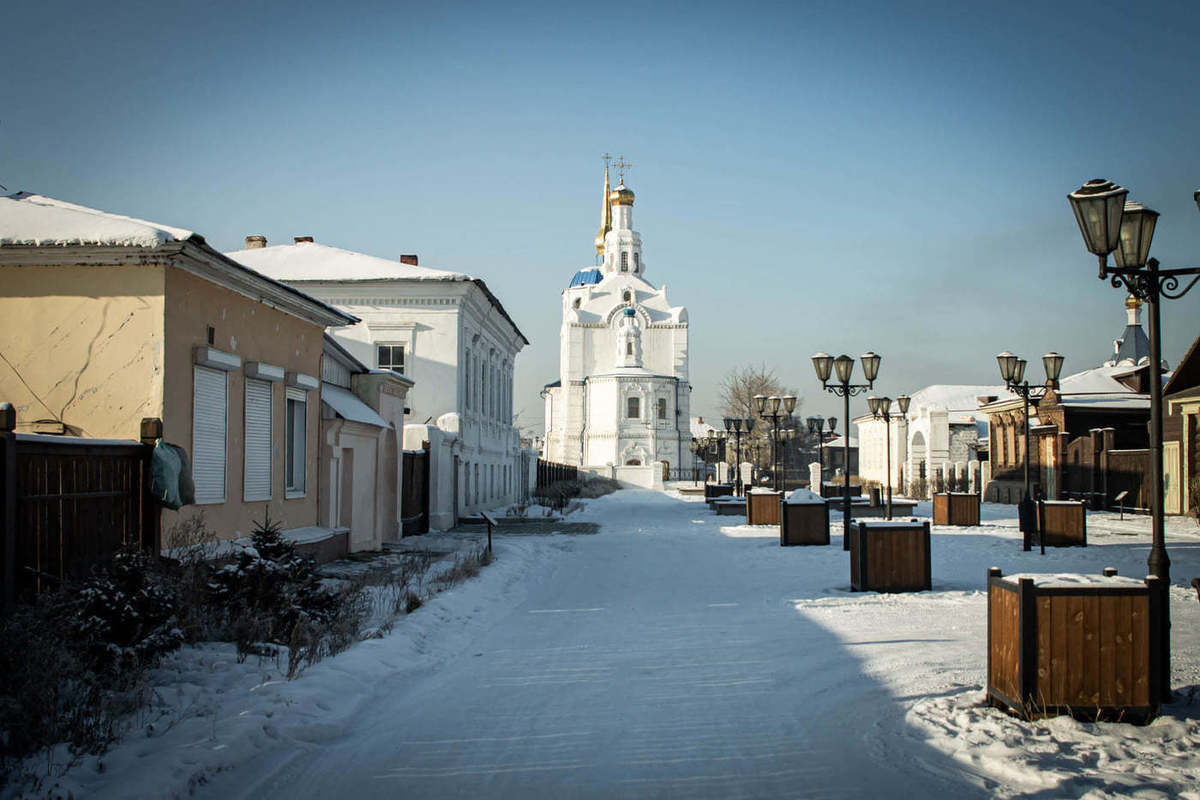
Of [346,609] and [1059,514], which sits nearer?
[346,609]

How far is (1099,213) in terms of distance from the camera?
753 cm

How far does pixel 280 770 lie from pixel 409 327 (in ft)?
78.0

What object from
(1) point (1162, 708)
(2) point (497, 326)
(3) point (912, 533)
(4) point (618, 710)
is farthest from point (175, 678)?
(2) point (497, 326)

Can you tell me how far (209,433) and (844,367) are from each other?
44.7ft

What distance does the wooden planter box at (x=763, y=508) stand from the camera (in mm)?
24922

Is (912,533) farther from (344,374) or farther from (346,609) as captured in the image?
(344,374)

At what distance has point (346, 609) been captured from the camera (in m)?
9.53

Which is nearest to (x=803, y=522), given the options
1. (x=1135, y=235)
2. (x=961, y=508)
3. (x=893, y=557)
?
(x=893, y=557)

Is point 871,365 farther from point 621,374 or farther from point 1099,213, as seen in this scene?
point 621,374

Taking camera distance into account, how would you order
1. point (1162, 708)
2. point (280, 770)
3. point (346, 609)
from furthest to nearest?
point (346, 609), point (1162, 708), point (280, 770)

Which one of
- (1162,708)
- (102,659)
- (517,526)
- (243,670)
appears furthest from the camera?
(517,526)

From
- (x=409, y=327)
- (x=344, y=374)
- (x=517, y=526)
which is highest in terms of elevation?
(x=409, y=327)

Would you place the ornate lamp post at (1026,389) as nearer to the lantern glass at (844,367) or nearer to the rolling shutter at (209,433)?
the lantern glass at (844,367)

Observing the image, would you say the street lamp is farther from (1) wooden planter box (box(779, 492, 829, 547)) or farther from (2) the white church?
(2) the white church
